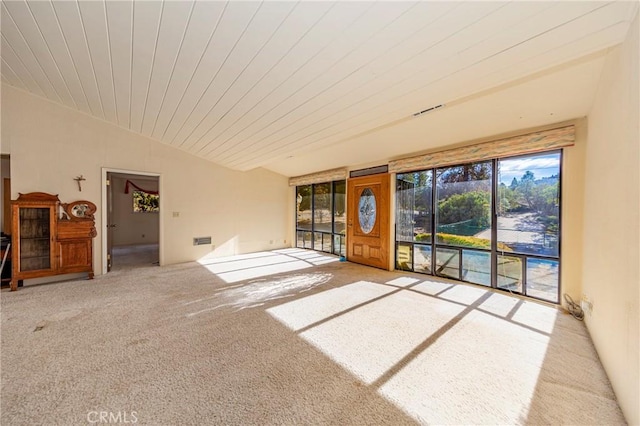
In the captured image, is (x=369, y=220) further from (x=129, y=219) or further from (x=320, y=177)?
(x=129, y=219)

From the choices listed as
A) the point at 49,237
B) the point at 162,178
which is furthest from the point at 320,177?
the point at 49,237

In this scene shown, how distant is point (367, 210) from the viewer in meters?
5.34

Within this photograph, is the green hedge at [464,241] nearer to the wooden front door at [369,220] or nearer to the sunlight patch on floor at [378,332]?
the wooden front door at [369,220]

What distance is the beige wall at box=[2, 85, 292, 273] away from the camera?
3.75 meters

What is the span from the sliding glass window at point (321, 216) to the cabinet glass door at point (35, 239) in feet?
17.0

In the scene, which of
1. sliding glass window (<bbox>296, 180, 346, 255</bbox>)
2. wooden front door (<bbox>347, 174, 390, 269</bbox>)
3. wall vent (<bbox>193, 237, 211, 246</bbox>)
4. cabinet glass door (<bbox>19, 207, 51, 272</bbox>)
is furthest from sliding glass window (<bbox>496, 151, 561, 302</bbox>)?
cabinet glass door (<bbox>19, 207, 51, 272</bbox>)

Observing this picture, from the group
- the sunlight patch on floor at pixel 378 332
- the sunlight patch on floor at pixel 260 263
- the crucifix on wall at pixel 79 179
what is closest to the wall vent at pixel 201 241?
the sunlight patch on floor at pixel 260 263

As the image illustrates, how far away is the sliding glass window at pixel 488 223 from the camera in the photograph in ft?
10.5

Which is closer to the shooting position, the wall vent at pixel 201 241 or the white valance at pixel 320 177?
the wall vent at pixel 201 241

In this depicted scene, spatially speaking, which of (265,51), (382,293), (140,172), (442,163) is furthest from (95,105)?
(442,163)

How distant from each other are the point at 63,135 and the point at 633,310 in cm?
692

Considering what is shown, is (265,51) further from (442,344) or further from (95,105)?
(95,105)

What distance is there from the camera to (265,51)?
76.9 inches

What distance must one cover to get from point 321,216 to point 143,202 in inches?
259
